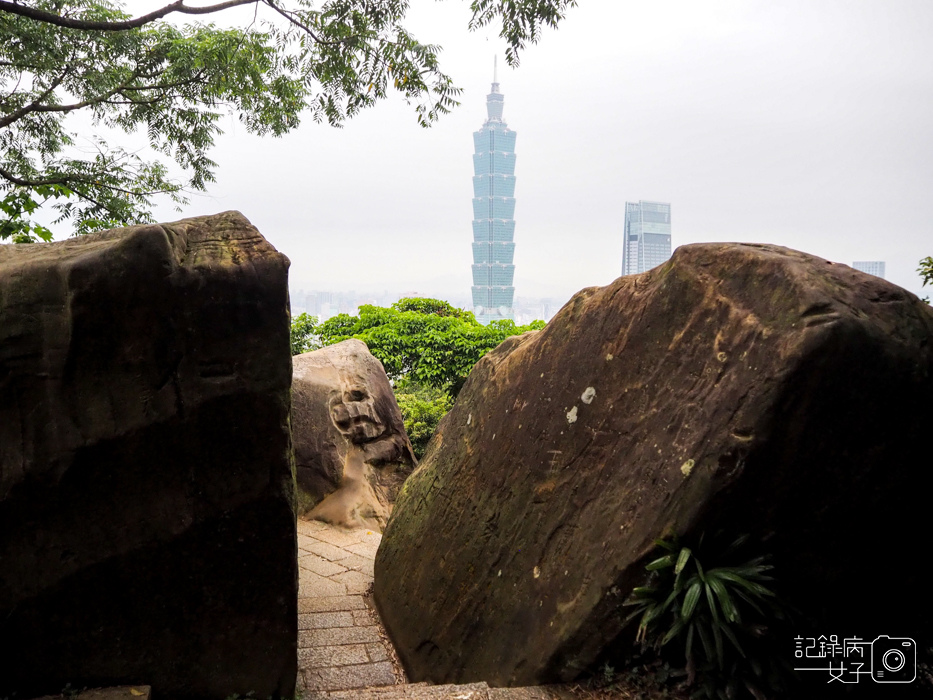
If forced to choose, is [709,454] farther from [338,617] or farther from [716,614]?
[338,617]

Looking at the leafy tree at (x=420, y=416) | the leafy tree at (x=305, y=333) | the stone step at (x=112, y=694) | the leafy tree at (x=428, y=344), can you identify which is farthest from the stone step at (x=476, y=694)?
the leafy tree at (x=305, y=333)

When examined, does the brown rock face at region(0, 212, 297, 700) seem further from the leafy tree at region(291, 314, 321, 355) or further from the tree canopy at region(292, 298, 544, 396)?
the leafy tree at region(291, 314, 321, 355)

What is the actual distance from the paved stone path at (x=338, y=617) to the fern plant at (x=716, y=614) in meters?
1.89

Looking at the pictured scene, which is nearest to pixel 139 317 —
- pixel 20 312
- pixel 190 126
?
pixel 20 312

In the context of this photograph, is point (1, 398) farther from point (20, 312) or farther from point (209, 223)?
point (209, 223)

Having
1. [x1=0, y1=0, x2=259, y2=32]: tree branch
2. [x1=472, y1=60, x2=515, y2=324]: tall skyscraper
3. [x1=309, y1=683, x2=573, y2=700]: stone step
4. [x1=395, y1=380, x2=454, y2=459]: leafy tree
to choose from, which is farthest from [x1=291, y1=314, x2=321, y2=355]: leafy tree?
[x1=472, y1=60, x2=515, y2=324]: tall skyscraper

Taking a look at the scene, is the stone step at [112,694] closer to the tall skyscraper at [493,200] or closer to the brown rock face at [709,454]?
the brown rock face at [709,454]

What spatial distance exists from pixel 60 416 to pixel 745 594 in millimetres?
2933

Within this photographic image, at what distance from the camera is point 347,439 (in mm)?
7375

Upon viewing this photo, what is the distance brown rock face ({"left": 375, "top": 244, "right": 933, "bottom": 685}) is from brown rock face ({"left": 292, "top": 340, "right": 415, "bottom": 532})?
11.0ft

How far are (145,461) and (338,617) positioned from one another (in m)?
2.35

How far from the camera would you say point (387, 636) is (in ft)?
15.3

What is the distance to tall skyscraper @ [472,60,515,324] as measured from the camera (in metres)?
42.1

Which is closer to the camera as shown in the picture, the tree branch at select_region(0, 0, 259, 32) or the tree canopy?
the tree branch at select_region(0, 0, 259, 32)
